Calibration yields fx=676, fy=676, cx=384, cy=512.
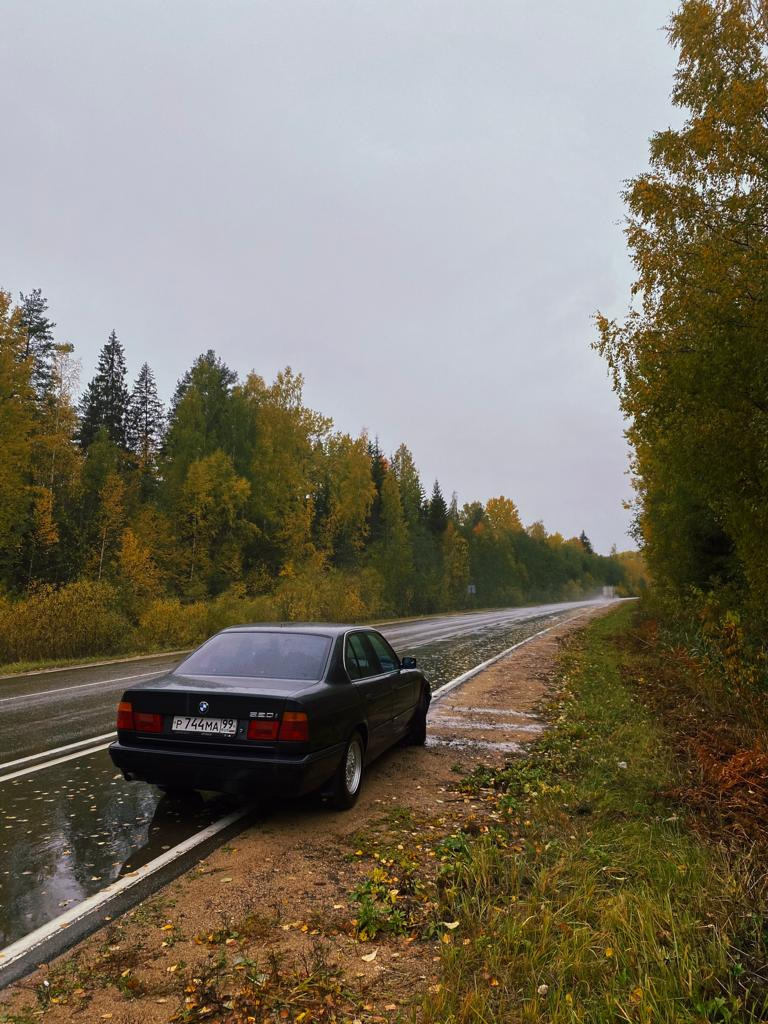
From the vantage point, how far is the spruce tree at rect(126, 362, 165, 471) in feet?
171

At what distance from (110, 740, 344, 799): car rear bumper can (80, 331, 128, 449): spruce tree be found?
47.6 m

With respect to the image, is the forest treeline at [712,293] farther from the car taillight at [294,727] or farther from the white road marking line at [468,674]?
the car taillight at [294,727]

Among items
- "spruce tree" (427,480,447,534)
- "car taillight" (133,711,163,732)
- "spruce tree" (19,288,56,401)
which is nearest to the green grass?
"car taillight" (133,711,163,732)

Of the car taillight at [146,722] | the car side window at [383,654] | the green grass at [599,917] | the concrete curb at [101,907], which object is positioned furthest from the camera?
the car side window at [383,654]

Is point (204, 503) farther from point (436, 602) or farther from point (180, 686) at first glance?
point (180, 686)

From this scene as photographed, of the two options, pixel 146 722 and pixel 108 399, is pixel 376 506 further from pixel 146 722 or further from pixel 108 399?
pixel 146 722

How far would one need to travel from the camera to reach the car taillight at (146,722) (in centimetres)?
527

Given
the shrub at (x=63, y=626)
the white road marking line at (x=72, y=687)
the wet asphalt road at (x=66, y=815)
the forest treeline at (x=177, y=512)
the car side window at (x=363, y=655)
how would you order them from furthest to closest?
the forest treeline at (x=177, y=512), the shrub at (x=63, y=626), the white road marking line at (x=72, y=687), the car side window at (x=363, y=655), the wet asphalt road at (x=66, y=815)

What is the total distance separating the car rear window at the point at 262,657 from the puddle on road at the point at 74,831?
1161mm

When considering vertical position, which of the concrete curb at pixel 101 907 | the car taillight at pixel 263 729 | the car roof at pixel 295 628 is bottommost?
the concrete curb at pixel 101 907

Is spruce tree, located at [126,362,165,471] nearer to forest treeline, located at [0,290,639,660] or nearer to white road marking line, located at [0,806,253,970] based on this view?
forest treeline, located at [0,290,639,660]

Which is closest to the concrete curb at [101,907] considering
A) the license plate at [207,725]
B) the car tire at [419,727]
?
the license plate at [207,725]

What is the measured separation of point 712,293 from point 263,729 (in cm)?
816

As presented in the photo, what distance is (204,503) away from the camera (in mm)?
38219
